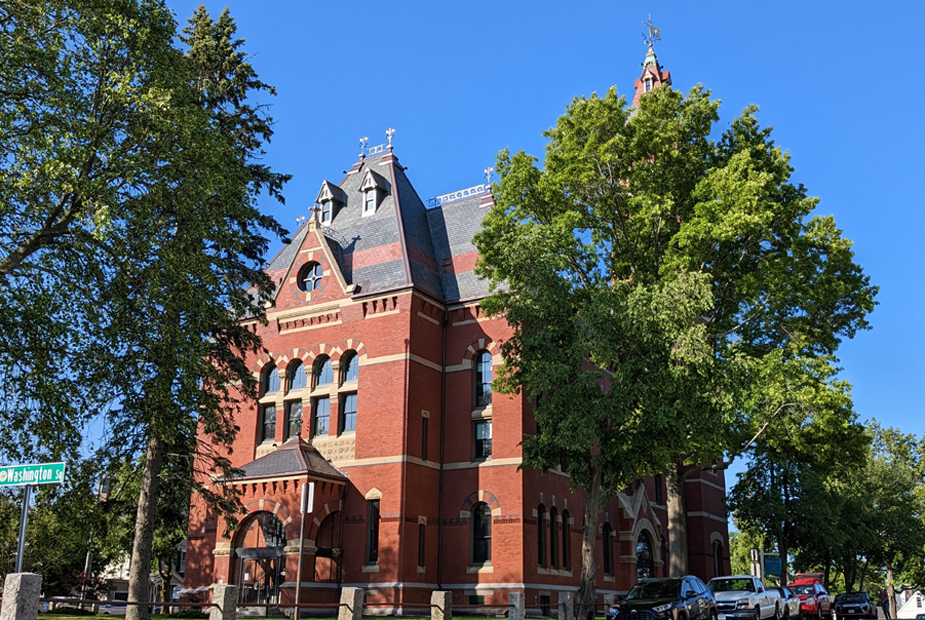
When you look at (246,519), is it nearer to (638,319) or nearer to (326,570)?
(326,570)

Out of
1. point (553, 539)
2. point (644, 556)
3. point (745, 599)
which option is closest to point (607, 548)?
point (644, 556)

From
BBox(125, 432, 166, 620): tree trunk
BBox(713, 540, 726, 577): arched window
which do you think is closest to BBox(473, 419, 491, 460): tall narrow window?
BBox(125, 432, 166, 620): tree trunk

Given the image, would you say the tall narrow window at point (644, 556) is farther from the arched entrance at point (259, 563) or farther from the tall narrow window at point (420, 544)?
the arched entrance at point (259, 563)

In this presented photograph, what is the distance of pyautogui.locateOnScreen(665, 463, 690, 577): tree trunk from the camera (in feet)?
85.9

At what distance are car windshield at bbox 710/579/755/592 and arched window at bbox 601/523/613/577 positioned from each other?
36.2ft

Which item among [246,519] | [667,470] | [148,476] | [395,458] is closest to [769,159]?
[667,470]

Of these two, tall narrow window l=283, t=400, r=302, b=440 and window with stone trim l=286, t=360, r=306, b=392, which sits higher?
window with stone trim l=286, t=360, r=306, b=392

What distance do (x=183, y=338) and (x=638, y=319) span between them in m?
12.0

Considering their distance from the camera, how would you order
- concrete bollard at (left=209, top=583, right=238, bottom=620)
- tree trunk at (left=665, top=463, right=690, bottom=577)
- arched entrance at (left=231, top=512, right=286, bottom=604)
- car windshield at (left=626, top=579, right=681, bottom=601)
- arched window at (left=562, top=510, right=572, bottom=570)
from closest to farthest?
1. concrete bollard at (left=209, top=583, right=238, bottom=620)
2. car windshield at (left=626, top=579, right=681, bottom=601)
3. tree trunk at (left=665, top=463, right=690, bottom=577)
4. arched entrance at (left=231, top=512, right=286, bottom=604)
5. arched window at (left=562, top=510, right=572, bottom=570)

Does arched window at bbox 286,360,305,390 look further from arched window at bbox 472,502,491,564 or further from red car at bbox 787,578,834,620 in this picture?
red car at bbox 787,578,834,620

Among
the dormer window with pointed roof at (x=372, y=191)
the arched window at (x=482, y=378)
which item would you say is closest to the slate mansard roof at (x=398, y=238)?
the dormer window with pointed roof at (x=372, y=191)

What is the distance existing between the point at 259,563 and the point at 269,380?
8.05 m

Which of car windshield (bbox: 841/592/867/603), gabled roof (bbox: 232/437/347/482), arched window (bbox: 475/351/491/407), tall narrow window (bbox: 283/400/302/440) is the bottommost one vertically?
car windshield (bbox: 841/592/867/603)

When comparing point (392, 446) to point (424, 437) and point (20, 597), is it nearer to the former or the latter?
point (424, 437)
